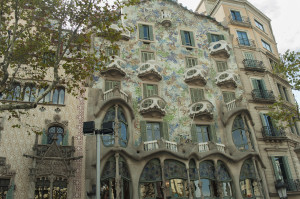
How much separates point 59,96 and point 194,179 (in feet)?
35.3

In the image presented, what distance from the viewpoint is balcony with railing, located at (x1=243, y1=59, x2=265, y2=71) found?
25.5 metres

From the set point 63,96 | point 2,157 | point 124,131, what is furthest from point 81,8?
point 2,157

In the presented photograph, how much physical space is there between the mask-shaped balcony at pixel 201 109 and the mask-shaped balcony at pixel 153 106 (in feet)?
7.98

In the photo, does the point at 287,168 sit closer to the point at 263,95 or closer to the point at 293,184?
the point at 293,184

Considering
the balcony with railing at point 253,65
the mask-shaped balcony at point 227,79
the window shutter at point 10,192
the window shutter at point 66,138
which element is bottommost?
the window shutter at point 10,192

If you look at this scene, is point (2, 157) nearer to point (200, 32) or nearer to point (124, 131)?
point (124, 131)

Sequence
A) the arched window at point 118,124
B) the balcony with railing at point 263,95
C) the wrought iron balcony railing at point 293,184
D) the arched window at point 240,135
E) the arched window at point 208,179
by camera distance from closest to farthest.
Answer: the arched window at point 118,124
the arched window at point 208,179
the arched window at point 240,135
the wrought iron balcony railing at point 293,184
the balcony with railing at point 263,95

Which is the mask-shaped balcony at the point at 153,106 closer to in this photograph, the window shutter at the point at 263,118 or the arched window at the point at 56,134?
the arched window at the point at 56,134

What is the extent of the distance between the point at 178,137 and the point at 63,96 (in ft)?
28.8

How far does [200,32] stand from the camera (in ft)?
86.3

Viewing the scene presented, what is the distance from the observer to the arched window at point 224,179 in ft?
60.6

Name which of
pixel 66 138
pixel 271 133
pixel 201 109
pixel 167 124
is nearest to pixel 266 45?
pixel 271 133

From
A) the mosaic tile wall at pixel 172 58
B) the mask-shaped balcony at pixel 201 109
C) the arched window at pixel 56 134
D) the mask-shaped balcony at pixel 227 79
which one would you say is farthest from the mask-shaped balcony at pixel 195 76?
the arched window at pixel 56 134

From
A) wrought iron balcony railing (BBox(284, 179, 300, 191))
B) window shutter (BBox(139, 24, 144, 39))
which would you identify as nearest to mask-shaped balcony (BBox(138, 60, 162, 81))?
window shutter (BBox(139, 24, 144, 39))
